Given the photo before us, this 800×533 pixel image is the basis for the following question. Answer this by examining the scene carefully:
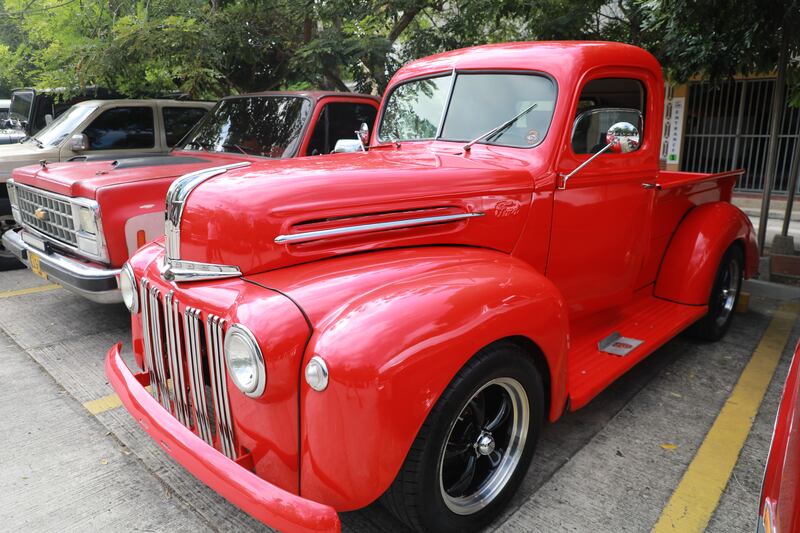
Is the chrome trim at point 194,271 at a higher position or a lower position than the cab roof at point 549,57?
lower

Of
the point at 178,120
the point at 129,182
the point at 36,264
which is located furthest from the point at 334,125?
the point at 36,264

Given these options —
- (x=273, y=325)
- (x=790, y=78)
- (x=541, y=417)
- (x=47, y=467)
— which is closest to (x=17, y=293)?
(x=47, y=467)

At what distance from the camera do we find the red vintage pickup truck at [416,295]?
73.4 inches

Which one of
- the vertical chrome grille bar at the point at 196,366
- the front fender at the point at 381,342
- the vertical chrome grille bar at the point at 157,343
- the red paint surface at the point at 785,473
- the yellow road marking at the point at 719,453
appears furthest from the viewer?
the yellow road marking at the point at 719,453

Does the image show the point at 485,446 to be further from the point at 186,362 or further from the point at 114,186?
the point at 114,186

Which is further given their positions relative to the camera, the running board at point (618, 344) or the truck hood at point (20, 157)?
the truck hood at point (20, 157)

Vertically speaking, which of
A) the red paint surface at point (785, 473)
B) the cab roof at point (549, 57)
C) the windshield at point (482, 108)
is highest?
the cab roof at point (549, 57)

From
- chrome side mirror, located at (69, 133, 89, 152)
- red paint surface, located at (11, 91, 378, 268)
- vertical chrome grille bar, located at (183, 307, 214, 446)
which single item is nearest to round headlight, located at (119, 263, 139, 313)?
vertical chrome grille bar, located at (183, 307, 214, 446)

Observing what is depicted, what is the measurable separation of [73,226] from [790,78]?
289 inches

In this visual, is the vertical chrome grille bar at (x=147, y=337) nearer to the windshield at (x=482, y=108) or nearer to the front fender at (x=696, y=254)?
the windshield at (x=482, y=108)

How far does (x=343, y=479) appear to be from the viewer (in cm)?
183

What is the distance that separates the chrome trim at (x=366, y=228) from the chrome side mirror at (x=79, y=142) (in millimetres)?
4666

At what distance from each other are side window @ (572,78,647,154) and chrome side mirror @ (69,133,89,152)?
501cm

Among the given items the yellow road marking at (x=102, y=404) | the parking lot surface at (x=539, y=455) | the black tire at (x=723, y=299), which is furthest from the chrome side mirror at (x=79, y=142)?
the black tire at (x=723, y=299)
